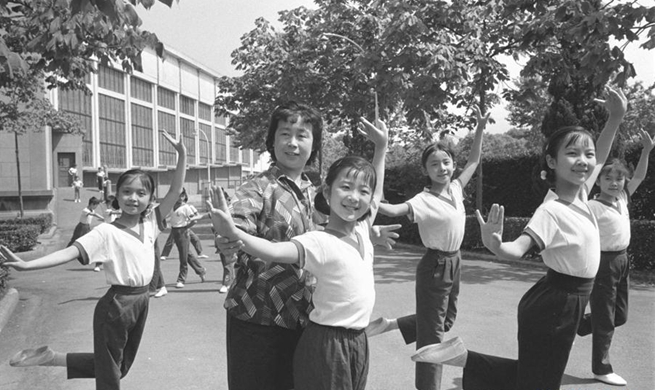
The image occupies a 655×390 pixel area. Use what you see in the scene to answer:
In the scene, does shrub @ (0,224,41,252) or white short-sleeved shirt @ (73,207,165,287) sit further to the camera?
shrub @ (0,224,41,252)

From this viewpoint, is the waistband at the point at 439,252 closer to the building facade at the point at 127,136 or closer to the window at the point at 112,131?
the building facade at the point at 127,136

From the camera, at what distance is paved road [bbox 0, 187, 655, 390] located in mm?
5176

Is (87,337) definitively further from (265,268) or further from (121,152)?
(121,152)

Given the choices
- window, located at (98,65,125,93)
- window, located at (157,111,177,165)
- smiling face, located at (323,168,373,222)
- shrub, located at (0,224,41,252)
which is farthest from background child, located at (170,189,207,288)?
window, located at (157,111,177,165)

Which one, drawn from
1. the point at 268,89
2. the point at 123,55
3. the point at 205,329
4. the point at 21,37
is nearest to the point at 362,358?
the point at 205,329

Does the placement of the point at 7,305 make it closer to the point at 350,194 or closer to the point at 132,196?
the point at 132,196

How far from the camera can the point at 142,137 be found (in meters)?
60.7

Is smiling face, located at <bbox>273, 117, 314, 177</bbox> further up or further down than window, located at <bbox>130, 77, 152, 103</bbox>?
further down

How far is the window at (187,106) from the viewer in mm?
69875

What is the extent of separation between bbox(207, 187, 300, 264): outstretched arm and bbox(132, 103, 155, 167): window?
59.5m

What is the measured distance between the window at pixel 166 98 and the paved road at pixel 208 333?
54575mm

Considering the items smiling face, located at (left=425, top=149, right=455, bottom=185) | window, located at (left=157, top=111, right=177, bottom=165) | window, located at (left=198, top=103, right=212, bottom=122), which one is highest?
window, located at (left=198, top=103, right=212, bottom=122)

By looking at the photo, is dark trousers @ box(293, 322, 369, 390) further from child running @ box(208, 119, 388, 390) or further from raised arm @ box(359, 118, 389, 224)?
raised arm @ box(359, 118, 389, 224)

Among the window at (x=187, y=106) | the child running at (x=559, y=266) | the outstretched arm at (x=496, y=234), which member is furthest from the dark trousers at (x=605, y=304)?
the window at (x=187, y=106)
